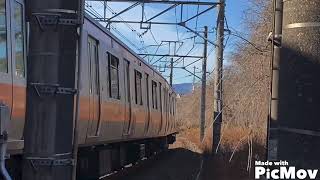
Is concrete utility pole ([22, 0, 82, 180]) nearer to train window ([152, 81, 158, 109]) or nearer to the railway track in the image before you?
the railway track

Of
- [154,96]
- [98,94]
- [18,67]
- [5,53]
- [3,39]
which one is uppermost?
[3,39]

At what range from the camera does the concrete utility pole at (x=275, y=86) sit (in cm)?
566

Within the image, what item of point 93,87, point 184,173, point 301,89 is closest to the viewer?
point 301,89

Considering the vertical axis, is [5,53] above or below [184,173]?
above

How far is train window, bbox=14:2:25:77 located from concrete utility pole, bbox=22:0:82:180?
3.40 metres

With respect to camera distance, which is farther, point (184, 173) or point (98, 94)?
point (184, 173)

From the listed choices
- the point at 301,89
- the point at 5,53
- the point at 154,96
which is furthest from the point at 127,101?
the point at 301,89

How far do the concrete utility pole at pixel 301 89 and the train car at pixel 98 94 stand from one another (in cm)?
183

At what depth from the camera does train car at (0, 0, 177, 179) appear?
A: 7.00 metres

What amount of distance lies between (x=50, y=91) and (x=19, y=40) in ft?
12.2

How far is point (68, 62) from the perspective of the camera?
3938 millimetres

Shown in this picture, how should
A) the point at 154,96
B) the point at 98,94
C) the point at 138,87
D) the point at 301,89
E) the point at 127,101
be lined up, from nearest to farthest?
the point at 301,89 < the point at 98,94 < the point at 127,101 < the point at 138,87 < the point at 154,96

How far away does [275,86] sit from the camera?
5.86 metres

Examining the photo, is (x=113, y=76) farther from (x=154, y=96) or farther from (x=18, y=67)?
(x=154, y=96)
